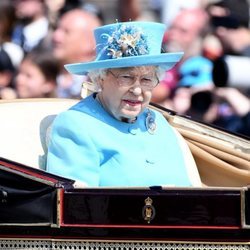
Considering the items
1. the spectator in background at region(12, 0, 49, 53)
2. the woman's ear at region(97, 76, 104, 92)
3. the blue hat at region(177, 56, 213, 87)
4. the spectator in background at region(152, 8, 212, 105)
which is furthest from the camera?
the spectator in background at region(12, 0, 49, 53)

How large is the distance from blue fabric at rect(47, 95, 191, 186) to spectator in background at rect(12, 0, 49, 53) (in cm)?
363

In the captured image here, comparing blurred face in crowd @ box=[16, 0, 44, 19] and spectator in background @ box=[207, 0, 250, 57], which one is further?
blurred face in crowd @ box=[16, 0, 44, 19]

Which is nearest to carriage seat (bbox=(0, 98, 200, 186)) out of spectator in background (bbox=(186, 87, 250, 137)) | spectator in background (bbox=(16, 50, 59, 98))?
spectator in background (bbox=(16, 50, 59, 98))

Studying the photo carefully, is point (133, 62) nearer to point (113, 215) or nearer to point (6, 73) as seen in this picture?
point (113, 215)

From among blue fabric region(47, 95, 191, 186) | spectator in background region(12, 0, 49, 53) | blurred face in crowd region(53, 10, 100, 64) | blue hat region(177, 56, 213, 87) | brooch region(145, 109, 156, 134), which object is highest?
spectator in background region(12, 0, 49, 53)

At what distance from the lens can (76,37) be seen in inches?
331

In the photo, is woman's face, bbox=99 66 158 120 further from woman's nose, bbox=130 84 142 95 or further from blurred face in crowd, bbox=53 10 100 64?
blurred face in crowd, bbox=53 10 100 64

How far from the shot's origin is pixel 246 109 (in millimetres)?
7879

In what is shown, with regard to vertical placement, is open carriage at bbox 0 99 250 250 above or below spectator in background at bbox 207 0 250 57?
below

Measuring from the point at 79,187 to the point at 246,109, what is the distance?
3.31m

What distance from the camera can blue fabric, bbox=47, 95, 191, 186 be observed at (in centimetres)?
495

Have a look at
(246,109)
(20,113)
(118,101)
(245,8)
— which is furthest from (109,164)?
(245,8)

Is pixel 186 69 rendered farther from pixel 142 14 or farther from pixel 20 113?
pixel 20 113

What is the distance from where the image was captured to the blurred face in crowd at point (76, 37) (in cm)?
829
